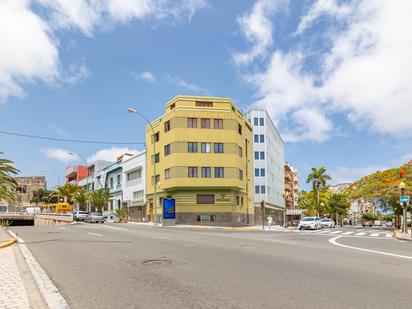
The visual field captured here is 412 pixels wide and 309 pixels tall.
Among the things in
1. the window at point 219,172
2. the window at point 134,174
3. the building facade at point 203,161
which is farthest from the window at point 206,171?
the window at point 134,174

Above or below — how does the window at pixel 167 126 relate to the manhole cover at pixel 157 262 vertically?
above

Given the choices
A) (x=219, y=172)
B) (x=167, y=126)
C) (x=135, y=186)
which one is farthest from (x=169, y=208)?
(x=135, y=186)

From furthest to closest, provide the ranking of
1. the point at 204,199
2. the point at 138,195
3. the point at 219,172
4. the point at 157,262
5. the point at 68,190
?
the point at 68,190
the point at 138,195
the point at 219,172
the point at 204,199
the point at 157,262

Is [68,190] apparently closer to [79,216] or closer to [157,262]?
[79,216]

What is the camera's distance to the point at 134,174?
59.2 metres

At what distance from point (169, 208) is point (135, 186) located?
1841 centimetres

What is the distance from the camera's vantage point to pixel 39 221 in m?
61.0

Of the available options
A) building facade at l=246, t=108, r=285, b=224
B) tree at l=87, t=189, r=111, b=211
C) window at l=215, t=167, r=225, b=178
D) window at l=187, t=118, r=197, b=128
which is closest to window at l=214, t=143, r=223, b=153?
window at l=215, t=167, r=225, b=178

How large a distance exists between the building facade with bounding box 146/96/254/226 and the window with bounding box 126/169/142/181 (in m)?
11.2

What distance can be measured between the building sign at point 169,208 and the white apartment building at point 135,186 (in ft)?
44.1

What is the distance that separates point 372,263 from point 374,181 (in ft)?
127

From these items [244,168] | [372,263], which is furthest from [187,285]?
[244,168]

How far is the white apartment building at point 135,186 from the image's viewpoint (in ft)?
182

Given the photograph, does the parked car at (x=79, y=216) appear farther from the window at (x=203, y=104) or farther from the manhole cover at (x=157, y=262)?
the manhole cover at (x=157, y=262)
